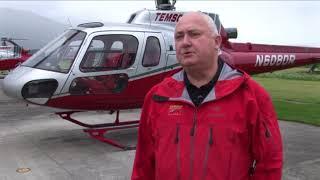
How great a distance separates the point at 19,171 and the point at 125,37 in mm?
3065

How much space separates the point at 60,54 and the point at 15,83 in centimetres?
89

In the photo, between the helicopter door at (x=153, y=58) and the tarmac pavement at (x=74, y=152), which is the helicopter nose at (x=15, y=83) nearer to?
the tarmac pavement at (x=74, y=152)

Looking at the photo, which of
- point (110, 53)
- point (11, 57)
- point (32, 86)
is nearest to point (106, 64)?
point (110, 53)

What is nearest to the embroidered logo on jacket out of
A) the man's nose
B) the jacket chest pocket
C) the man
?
the man

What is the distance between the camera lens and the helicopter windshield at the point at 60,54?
7.80 meters

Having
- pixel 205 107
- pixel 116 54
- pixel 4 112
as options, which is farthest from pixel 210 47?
pixel 4 112

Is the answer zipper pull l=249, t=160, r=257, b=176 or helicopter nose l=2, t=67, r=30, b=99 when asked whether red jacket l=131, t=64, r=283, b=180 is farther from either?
helicopter nose l=2, t=67, r=30, b=99

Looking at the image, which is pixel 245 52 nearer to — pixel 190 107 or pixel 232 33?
pixel 232 33

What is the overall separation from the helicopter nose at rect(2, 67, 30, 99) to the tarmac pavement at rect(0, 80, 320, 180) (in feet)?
3.24

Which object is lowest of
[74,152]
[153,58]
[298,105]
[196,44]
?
[298,105]

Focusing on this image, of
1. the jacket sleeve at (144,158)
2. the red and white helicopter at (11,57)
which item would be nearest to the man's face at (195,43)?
the jacket sleeve at (144,158)

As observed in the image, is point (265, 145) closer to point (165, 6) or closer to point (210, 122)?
point (210, 122)

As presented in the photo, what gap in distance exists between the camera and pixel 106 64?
8.00 metres

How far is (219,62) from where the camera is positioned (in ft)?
8.02
